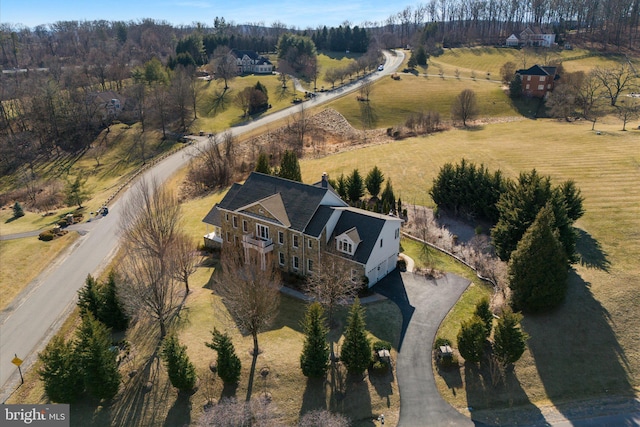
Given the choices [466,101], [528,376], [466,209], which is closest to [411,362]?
[528,376]

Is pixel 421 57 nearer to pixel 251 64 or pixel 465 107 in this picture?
pixel 465 107

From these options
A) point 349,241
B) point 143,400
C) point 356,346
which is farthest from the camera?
point 349,241

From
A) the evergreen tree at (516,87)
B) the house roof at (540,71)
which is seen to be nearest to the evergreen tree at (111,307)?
the evergreen tree at (516,87)

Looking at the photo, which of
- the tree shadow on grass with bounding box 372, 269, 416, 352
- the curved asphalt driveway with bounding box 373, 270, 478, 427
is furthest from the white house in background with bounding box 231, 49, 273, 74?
the curved asphalt driveway with bounding box 373, 270, 478, 427

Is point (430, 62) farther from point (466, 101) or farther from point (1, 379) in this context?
point (1, 379)

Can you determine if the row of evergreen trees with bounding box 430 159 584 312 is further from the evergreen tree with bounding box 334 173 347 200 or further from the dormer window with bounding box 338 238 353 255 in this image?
the dormer window with bounding box 338 238 353 255

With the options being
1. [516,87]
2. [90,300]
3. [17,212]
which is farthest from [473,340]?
[516,87]
